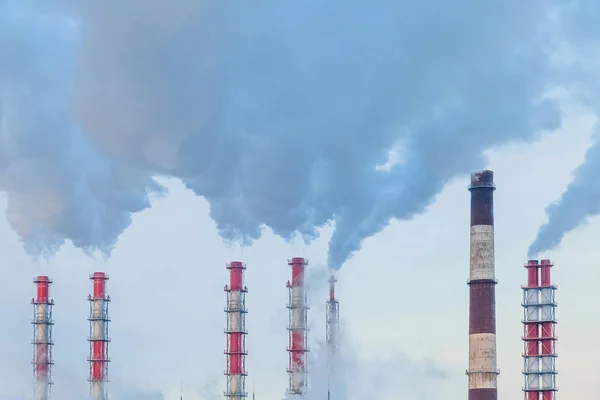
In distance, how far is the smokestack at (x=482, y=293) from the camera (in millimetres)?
72688

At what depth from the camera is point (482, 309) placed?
72.5 m

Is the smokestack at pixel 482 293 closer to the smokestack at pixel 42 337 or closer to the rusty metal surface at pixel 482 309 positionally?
the rusty metal surface at pixel 482 309

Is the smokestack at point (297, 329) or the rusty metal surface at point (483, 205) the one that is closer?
the rusty metal surface at point (483, 205)

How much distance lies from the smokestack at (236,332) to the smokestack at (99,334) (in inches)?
369

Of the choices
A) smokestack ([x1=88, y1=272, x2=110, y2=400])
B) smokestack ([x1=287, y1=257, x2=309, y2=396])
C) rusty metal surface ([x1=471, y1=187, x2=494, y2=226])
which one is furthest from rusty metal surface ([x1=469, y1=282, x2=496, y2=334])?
smokestack ([x1=88, y1=272, x2=110, y2=400])

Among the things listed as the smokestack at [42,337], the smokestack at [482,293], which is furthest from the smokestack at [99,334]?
the smokestack at [482,293]

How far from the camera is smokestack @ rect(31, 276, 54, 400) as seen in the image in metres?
100

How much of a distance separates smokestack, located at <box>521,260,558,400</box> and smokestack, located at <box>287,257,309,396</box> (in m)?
16.5

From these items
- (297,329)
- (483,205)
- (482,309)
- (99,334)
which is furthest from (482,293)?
(99,334)

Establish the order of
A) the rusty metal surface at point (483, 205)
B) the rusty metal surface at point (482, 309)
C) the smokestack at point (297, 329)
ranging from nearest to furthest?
the rusty metal surface at point (482, 309)
the rusty metal surface at point (483, 205)
the smokestack at point (297, 329)

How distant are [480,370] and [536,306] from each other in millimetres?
8066

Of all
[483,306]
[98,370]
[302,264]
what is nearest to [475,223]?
[483,306]

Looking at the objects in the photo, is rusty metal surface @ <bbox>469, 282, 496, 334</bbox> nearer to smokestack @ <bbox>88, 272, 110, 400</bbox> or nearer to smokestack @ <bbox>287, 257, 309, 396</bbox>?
smokestack @ <bbox>287, 257, 309, 396</bbox>

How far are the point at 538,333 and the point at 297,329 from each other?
19282 millimetres
